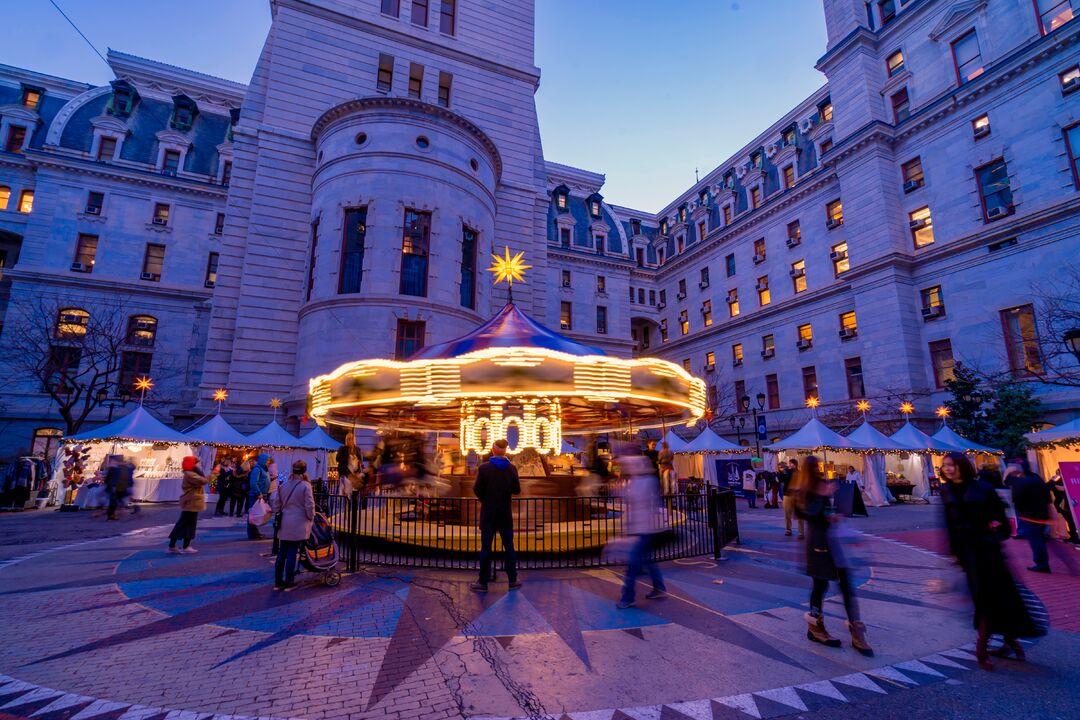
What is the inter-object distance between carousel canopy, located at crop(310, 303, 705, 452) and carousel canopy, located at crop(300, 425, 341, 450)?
32.7ft

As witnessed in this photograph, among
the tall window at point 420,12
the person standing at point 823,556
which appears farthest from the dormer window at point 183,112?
the person standing at point 823,556

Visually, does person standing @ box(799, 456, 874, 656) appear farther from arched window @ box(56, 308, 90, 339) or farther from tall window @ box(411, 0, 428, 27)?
arched window @ box(56, 308, 90, 339)

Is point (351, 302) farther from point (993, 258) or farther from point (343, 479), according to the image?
point (993, 258)

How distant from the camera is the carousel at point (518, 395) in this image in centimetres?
963

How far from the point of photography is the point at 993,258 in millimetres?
25281

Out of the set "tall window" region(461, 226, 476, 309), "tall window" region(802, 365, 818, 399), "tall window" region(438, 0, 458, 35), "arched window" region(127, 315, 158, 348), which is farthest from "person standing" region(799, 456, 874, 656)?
"arched window" region(127, 315, 158, 348)

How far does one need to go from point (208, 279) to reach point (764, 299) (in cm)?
4215

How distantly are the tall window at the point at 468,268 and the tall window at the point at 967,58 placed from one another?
90.6 ft

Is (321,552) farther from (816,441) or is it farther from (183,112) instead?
(183,112)

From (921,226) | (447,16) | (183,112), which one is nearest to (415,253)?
(447,16)

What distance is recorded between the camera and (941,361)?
89.5ft

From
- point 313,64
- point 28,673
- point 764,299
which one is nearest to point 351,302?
point 313,64

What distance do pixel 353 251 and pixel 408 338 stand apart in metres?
4.87

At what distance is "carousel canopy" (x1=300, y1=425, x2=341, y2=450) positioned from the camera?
2250 centimetres
